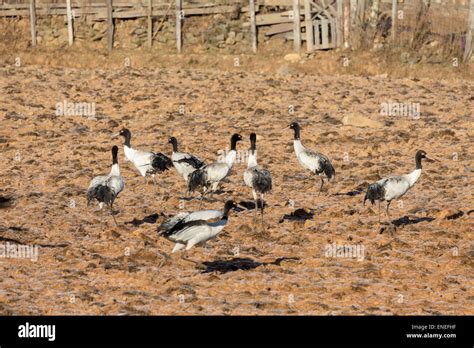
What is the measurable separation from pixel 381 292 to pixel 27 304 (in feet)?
15.8

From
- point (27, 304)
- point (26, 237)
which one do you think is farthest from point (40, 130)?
point (27, 304)

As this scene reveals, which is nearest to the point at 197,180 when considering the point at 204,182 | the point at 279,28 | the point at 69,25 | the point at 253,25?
the point at 204,182

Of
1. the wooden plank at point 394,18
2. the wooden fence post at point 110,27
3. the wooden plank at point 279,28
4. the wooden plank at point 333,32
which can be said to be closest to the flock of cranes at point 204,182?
the wooden plank at point 394,18

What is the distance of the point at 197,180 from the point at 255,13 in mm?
22231

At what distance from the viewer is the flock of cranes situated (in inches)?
546

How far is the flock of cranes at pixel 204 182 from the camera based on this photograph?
1387cm

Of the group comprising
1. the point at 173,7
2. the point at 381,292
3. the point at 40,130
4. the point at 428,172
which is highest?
the point at 173,7

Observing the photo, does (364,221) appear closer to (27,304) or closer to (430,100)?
(27,304)

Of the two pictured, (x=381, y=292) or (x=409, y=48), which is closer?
(x=381, y=292)

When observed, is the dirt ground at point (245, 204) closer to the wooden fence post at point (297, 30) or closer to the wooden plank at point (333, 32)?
the wooden plank at point (333, 32)

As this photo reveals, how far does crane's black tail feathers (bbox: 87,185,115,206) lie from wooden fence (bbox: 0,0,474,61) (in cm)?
2179

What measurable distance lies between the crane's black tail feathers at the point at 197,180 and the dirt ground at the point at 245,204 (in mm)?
564

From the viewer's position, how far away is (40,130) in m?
25.9

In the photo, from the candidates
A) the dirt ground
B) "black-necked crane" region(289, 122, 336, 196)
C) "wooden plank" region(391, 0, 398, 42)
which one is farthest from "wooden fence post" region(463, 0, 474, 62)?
"black-necked crane" region(289, 122, 336, 196)
